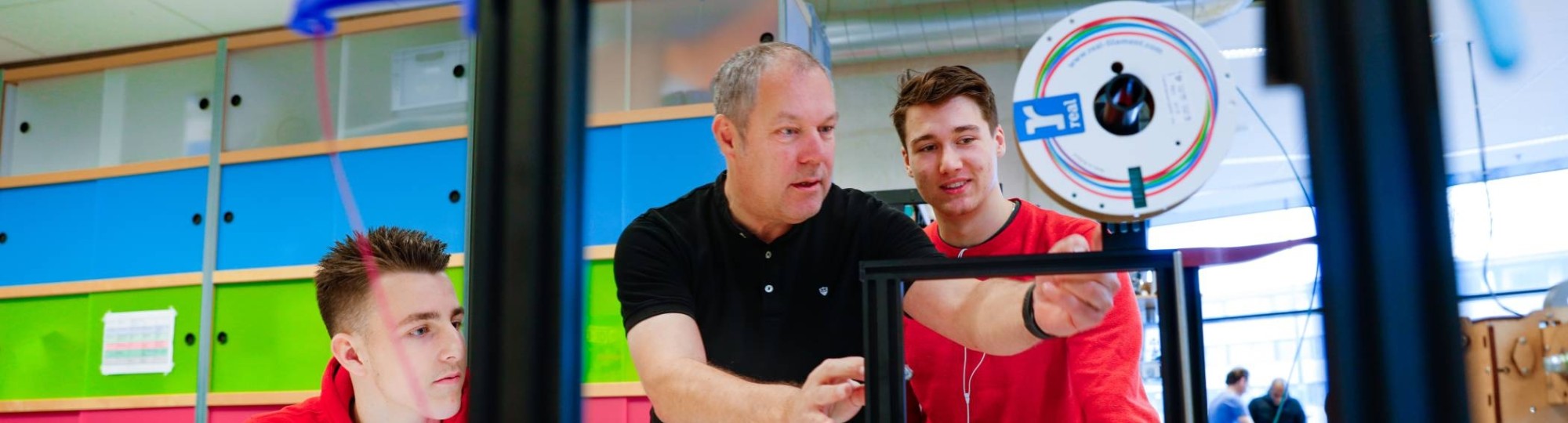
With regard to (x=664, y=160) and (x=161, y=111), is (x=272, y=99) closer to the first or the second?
(x=161, y=111)

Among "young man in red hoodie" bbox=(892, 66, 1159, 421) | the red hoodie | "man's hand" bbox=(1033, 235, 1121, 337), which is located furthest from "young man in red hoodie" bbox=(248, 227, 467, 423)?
"man's hand" bbox=(1033, 235, 1121, 337)

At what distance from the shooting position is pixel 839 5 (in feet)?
9.67

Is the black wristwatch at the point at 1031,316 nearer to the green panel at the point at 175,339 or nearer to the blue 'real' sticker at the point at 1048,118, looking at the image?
the blue 'real' sticker at the point at 1048,118

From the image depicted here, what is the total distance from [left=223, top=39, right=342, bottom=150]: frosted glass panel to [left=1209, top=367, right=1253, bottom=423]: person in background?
9.52ft

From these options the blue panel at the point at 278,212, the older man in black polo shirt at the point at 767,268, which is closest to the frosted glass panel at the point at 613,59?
the older man in black polo shirt at the point at 767,268

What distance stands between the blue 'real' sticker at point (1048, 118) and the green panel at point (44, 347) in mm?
2607

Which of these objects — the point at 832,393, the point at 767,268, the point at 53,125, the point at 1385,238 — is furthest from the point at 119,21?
the point at 1385,238

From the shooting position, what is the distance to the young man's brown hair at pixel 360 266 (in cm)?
116

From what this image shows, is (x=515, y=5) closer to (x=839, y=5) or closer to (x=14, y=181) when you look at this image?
(x=839, y=5)

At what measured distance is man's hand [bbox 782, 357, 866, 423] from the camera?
678mm

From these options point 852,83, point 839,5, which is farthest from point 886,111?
point 839,5

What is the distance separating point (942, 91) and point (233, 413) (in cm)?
198

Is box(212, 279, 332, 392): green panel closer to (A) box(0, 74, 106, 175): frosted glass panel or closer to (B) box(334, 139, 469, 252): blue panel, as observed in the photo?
(B) box(334, 139, 469, 252): blue panel

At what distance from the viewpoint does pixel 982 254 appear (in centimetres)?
101
